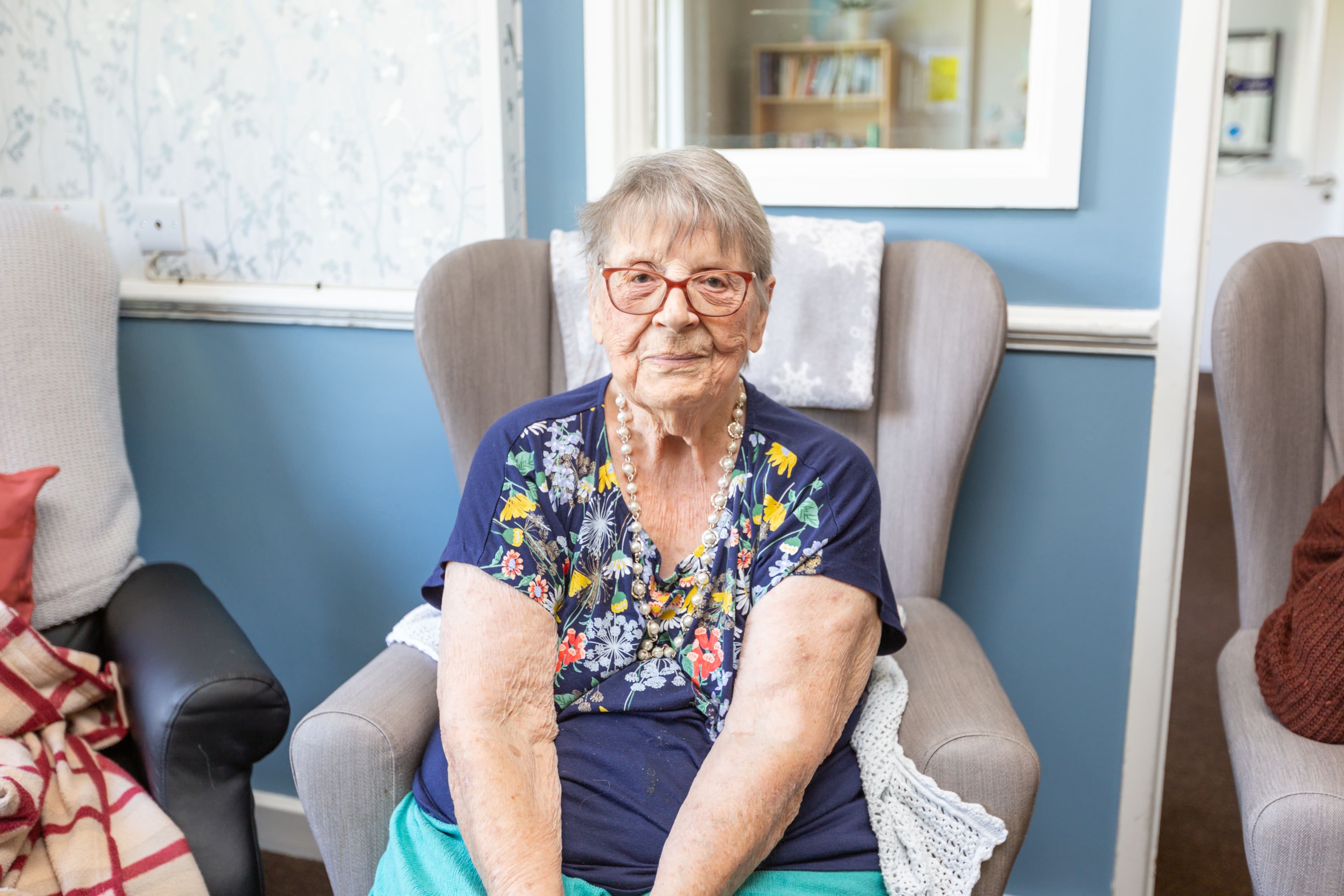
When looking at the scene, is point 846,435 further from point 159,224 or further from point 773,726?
point 159,224

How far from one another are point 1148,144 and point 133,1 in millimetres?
1699

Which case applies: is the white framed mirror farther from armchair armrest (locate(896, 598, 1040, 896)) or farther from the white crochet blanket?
the white crochet blanket

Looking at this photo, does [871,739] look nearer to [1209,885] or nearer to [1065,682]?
[1065,682]

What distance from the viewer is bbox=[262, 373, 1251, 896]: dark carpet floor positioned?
73.7 inches

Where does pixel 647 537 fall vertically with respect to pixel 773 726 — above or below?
above

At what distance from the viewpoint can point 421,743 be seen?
48.5 inches

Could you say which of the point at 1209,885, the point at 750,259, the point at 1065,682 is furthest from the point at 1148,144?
the point at 1209,885

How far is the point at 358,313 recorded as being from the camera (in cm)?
181

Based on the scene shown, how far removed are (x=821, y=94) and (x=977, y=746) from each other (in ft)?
4.43

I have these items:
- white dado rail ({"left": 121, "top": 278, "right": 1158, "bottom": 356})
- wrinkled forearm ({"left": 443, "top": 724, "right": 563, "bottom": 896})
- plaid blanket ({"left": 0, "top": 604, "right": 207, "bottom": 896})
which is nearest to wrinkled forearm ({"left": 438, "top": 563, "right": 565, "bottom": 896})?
wrinkled forearm ({"left": 443, "top": 724, "right": 563, "bottom": 896})

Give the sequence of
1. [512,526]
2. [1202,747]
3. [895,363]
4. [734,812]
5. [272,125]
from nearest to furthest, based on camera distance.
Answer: [734,812], [512,526], [895,363], [272,125], [1202,747]

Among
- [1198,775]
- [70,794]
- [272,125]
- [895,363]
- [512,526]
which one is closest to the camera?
[512,526]

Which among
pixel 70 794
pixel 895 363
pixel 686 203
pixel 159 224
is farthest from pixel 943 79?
pixel 70 794

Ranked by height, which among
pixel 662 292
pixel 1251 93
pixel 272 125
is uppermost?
pixel 1251 93
